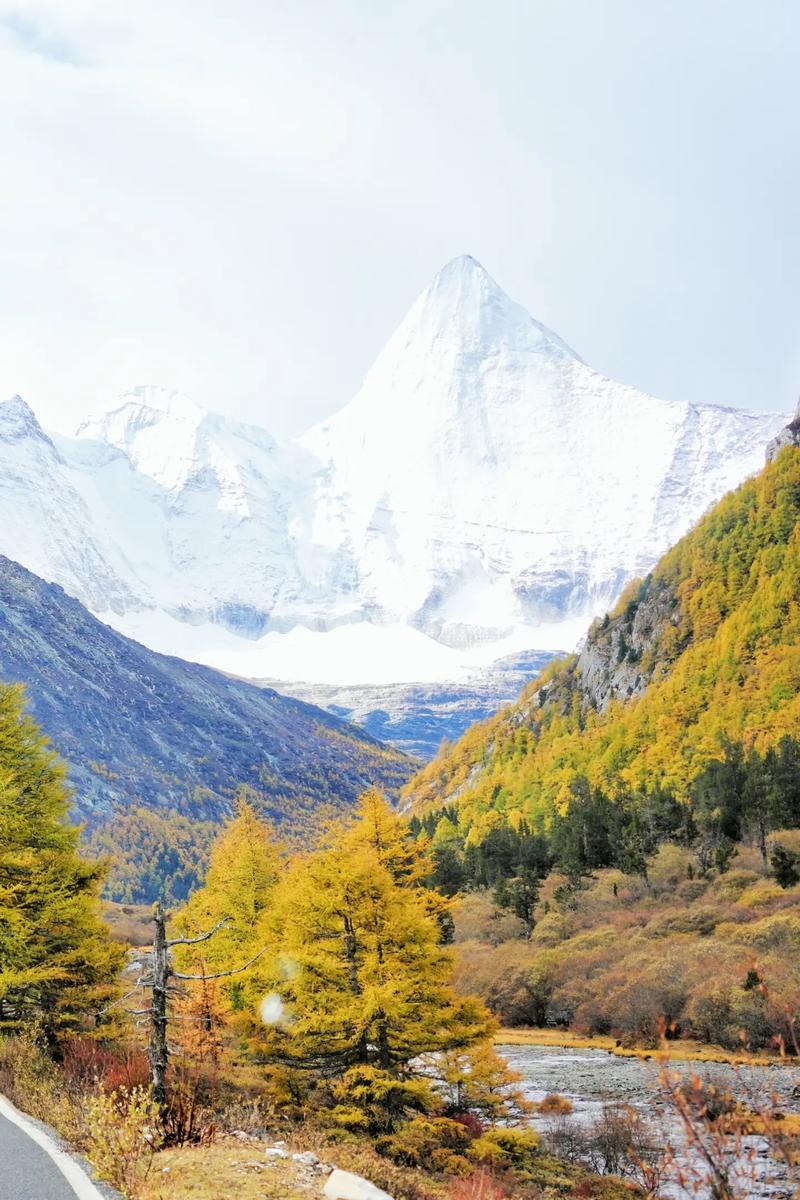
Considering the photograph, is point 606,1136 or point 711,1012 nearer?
point 606,1136

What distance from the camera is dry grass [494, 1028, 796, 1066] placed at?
39056 millimetres

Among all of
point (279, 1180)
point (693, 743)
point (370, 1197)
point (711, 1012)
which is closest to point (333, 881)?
point (279, 1180)

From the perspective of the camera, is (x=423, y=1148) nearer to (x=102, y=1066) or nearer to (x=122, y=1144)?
(x=102, y=1066)

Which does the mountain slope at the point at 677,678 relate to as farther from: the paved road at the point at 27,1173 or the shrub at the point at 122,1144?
the paved road at the point at 27,1173

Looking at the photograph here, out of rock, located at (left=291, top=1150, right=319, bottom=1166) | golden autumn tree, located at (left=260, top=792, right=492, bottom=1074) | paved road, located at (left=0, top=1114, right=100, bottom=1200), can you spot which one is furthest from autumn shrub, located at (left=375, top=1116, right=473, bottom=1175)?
paved road, located at (left=0, top=1114, right=100, bottom=1200)

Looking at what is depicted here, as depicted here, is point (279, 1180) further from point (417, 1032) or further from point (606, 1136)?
point (606, 1136)

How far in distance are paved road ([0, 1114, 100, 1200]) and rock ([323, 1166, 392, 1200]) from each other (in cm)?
280

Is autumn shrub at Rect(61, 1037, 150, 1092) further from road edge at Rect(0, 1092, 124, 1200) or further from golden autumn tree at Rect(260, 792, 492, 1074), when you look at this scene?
golden autumn tree at Rect(260, 792, 492, 1074)

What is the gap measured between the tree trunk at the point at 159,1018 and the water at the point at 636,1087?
42.9 feet

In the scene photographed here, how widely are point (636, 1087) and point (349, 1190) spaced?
2758 centimetres

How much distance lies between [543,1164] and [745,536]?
107117 mm

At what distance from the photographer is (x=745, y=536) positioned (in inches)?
4744

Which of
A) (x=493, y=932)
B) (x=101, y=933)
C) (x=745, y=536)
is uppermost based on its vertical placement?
(x=745, y=536)

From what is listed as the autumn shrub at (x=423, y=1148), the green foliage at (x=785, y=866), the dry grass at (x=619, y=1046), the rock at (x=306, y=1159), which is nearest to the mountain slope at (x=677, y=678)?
the green foliage at (x=785, y=866)
